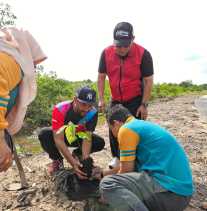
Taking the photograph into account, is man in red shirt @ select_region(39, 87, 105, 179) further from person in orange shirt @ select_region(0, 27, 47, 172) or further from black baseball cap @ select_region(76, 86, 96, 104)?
person in orange shirt @ select_region(0, 27, 47, 172)

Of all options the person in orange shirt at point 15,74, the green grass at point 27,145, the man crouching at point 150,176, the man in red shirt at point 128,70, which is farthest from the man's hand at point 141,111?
the green grass at point 27,145

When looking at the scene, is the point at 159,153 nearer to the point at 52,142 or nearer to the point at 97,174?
the point at 97,174

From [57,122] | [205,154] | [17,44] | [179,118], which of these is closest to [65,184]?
[57,122]

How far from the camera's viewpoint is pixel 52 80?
1248 cm

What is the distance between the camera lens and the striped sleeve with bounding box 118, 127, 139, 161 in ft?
11.9

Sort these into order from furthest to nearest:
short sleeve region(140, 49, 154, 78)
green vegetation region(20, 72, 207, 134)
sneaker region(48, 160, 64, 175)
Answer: green vegetation region(20, 72, 207, 134) < sneaker region(48, 160, 64, 175) < short sleeve region(140, 49, 154, 78)

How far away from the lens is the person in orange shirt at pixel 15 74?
7.82ft

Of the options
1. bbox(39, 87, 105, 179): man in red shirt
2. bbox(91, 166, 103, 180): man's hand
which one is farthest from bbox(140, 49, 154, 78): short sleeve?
bbox(91, 166, 103, 180): man's hand

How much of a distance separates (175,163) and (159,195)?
28cm

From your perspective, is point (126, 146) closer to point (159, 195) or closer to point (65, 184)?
point (159, 195)

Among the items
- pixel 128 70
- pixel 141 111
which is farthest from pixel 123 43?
pixel 141 111

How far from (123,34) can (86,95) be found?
0.74 m

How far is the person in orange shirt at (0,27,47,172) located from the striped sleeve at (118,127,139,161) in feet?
3.63

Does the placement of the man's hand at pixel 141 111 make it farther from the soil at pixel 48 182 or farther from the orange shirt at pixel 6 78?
the orange shirt at pixel 6 78
